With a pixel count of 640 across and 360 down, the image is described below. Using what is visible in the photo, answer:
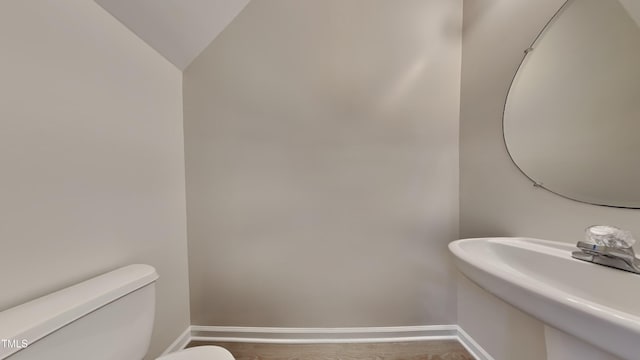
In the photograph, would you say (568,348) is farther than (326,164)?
No

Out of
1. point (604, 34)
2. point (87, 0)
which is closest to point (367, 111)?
point (604, 34)

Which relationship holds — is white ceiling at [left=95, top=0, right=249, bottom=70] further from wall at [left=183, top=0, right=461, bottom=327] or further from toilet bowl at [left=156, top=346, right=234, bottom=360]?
toilet bowl at [left=156, top=346, right=234, bottom=360]

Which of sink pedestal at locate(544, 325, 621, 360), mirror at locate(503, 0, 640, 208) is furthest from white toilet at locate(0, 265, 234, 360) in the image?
mirror at locate(503, 0, 640, 208)

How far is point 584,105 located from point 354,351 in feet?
5.23

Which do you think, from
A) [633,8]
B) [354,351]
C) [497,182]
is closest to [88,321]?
[354,351]

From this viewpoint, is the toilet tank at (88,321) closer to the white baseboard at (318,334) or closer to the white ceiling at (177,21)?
the white baseboard at (318,334)

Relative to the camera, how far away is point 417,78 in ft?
4.56

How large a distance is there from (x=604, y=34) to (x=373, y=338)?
1.76 metres

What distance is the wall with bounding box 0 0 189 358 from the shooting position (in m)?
0.63

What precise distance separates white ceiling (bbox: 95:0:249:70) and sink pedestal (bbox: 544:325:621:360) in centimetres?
184

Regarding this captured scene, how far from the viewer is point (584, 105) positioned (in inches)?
32.1

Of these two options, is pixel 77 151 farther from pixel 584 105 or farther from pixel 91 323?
Answer: pixel 584 105

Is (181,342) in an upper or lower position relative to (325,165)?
lower

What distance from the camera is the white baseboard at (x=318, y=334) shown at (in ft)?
4.56
